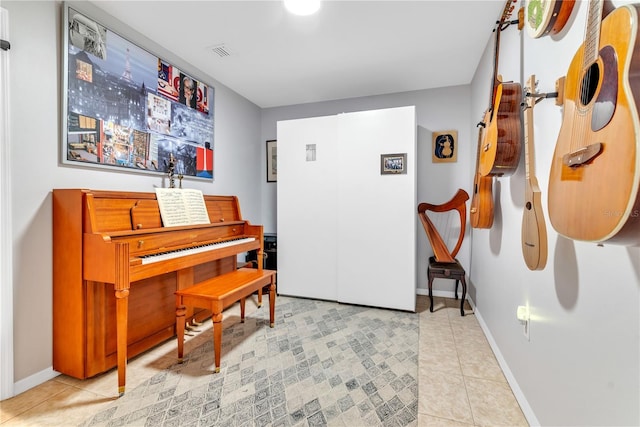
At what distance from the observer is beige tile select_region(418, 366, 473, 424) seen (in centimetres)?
145

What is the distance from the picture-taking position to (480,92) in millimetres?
2676

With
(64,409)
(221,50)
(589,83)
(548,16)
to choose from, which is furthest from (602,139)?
(221,50)

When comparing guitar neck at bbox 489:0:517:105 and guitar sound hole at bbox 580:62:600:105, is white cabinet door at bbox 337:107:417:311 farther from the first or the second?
guitar sound hole at bbox 580:62:600:105

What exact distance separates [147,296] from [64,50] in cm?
171

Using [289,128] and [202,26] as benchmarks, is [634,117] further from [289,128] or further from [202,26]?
[289,128]

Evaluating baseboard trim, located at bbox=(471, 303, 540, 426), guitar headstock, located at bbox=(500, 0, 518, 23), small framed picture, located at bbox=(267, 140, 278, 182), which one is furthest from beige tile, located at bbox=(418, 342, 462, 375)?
small framed picture, located at bbox=(267, 140, 278, 182)

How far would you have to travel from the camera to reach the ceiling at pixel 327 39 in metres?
2.01

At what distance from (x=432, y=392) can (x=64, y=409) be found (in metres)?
2.00

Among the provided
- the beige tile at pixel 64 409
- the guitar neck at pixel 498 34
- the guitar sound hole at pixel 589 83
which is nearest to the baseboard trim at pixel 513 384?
the guitar sound hole at pixel 589 83

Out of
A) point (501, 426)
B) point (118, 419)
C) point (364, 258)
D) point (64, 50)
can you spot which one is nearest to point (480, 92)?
point (364, 258)

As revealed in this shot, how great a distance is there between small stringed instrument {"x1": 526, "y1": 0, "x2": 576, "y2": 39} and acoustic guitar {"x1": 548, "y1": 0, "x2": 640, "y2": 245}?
321 mm

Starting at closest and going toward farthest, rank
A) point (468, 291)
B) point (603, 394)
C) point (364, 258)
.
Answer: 1. point (603, 394)
2. point (364, 258)
3. point (468, 291)

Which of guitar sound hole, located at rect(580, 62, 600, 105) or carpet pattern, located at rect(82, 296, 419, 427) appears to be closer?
guitar sound hole, located at rect(580, 62, 600, 105)

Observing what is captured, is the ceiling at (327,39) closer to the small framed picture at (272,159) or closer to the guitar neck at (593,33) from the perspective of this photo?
the small framed picture at (272,159)
